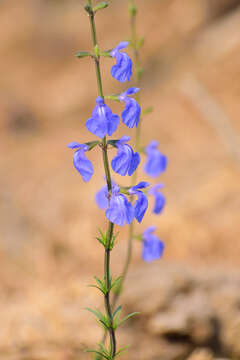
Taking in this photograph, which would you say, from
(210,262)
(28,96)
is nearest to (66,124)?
(28,96)

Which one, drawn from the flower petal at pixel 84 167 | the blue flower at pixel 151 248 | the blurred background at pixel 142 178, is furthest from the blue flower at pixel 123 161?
the blurred background at pixel 142 178

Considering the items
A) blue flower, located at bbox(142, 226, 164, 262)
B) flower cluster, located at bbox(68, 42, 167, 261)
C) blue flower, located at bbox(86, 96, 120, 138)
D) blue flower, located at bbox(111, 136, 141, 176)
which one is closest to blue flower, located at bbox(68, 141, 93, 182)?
flower cluster, located at bbox(68, 42, 167, 261)

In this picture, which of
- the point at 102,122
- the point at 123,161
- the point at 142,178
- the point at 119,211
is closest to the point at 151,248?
the point at 119,211

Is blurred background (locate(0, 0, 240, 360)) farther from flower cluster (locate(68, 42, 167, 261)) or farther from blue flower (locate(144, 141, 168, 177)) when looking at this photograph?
flower cluster (locate(68, 42, 167, 261))

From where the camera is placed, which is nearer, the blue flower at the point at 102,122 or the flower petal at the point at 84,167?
the blue flower at the point at 102,122

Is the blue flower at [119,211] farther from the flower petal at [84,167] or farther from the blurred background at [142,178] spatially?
the blurred background at [142,178]
